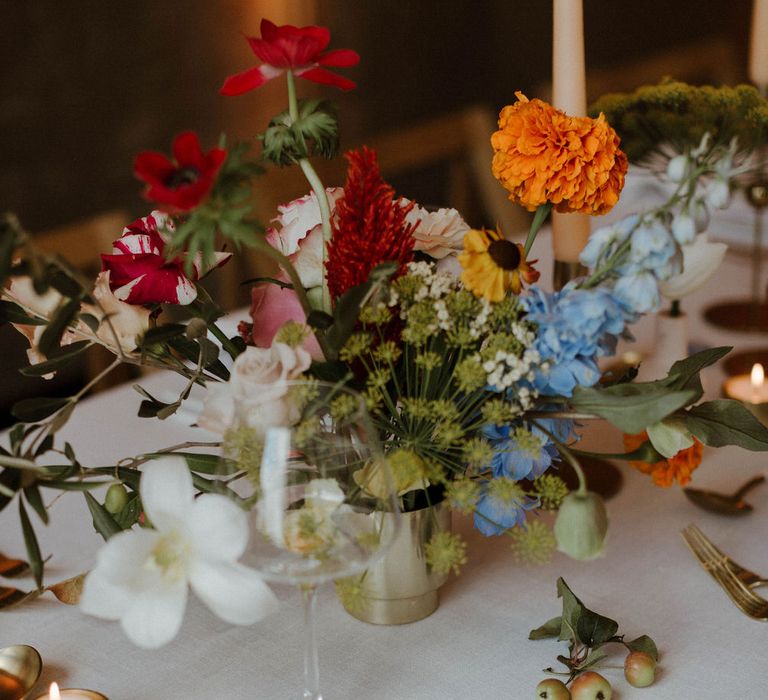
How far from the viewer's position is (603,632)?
2.56 ft

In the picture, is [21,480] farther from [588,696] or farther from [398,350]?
[588,696]

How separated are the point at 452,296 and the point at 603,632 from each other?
0.28m

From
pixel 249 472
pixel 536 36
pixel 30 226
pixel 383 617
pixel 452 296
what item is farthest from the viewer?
pixel 536 36

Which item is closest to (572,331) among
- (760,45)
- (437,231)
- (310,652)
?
(437,231)

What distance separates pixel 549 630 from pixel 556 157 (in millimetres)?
362

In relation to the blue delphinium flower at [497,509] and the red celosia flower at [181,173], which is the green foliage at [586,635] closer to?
the blue delphinium flower at [497,509]

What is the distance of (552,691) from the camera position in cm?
73

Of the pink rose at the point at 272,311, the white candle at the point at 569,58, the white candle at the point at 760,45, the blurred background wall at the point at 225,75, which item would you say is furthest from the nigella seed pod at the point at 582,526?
the blurred background wall at the point at 225,75

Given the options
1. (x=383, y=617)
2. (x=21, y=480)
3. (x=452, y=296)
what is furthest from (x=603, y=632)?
(x=21, y=480)

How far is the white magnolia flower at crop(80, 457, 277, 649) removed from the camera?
0.60 meters

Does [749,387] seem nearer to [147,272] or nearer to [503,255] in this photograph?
[503,255]

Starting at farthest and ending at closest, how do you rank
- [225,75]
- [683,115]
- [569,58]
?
[225,75] → [683,115] → [569,58]

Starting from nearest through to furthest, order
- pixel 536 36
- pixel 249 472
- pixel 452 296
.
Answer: pixel 249 472 < pixel 452 296 < pixel 536 36

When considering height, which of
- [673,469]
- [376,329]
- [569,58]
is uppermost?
[569,58]
